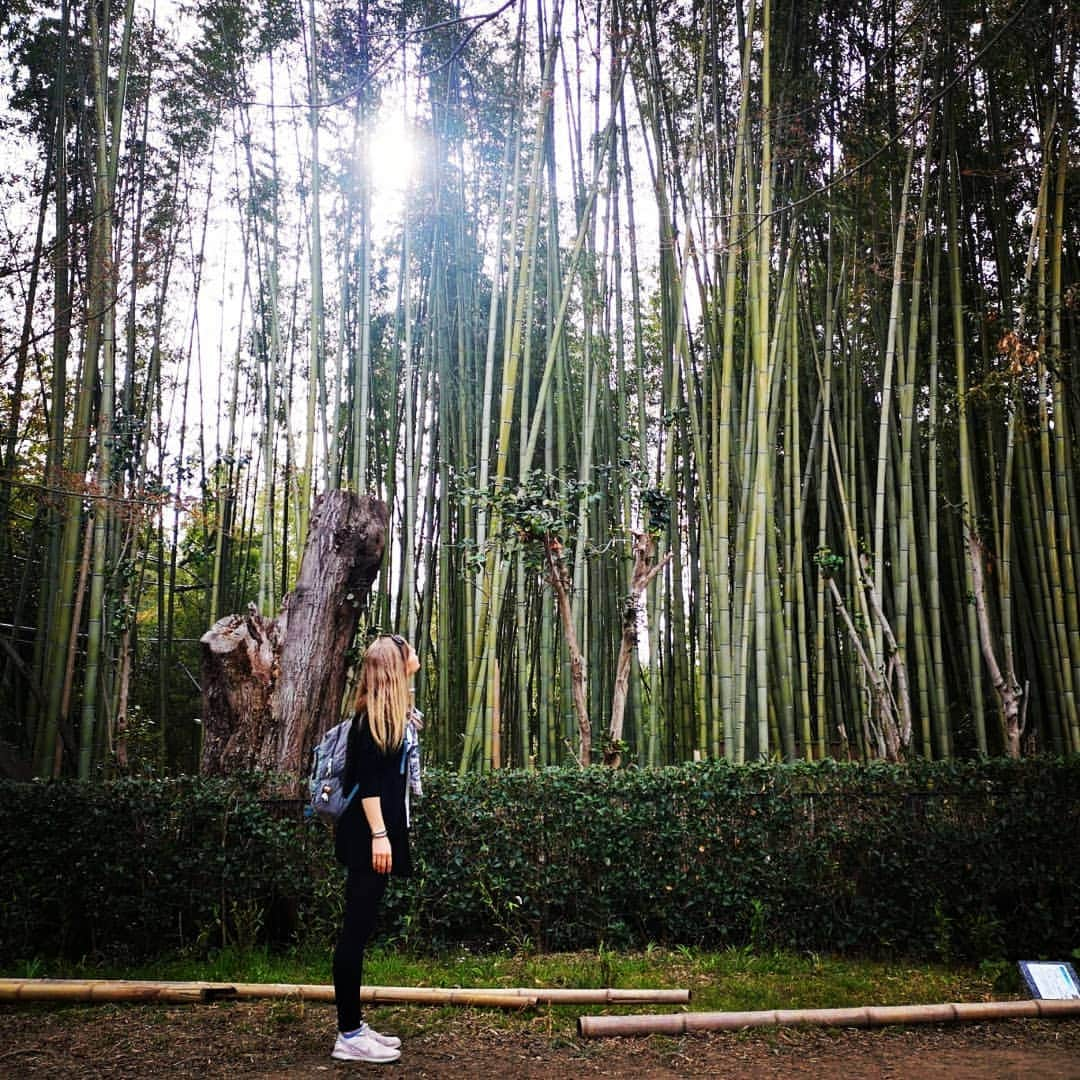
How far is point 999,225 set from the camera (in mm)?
4977

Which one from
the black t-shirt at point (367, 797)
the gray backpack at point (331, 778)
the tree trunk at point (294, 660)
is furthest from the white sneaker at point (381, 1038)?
the tree trunk at point (294, 660)

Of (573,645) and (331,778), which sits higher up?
(573,645)

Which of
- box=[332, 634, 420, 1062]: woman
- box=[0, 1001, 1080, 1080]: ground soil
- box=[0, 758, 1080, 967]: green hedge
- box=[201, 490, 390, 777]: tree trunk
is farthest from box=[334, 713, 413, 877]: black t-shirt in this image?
box=[201, 490, 390, 777]: tree trunk

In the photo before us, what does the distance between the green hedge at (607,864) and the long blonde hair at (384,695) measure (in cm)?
111

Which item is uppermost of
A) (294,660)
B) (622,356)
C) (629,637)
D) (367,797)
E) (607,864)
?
(622,356)

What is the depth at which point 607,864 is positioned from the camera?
3090 mm

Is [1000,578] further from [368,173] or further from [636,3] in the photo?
[368,173]

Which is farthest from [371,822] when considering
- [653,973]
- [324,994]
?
[653,973]

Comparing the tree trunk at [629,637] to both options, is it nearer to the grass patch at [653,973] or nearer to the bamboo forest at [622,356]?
the bamboo forest at [622,356]

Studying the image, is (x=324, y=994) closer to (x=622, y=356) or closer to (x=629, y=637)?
(x=629, y=637)

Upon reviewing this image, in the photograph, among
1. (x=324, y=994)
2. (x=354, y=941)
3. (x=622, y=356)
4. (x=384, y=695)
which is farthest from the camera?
(x=622, y=356)

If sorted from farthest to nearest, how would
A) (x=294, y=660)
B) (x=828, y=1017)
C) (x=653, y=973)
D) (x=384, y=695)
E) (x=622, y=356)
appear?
(x=622, y=356) < (x=294, y=660) < (x=653, y=973) < (x=828, y=1017) < (x=384, y=695)

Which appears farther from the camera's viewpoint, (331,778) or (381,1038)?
(331,778)

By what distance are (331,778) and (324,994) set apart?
2.47 ft
